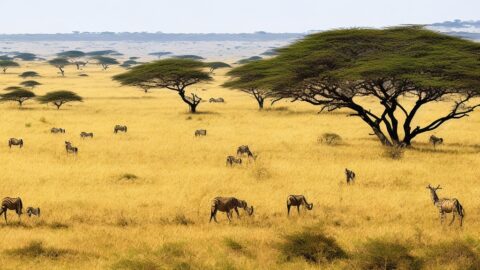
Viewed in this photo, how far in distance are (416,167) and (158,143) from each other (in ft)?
46.4

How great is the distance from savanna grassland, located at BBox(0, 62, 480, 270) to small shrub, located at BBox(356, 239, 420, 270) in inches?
12.9

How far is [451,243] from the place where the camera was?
1205 cm

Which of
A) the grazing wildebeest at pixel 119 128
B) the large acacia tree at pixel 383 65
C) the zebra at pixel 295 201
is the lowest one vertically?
the grazing wildebeest at pixel 119 128

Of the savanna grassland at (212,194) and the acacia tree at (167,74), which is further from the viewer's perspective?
the acacia tree at (167,74)

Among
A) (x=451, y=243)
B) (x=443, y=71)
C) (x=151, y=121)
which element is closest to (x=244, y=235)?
(x=451, y=243)

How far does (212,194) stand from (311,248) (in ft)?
22.4

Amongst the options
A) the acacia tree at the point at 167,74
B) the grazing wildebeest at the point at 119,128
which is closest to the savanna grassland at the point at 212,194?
the grazing wildebeest at the point at 119,128

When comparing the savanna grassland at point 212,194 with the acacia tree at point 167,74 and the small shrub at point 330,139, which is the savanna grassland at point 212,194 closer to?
the small shrub at point 330,139

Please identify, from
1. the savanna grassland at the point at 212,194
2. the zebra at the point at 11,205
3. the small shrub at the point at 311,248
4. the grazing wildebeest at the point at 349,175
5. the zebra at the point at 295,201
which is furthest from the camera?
the grazing wildebeest at the point at 349,175

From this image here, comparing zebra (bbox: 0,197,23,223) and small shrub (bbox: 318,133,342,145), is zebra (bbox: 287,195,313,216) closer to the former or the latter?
zebra (bbox: 0,197,23,223)

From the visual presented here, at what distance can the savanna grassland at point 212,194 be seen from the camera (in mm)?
12125

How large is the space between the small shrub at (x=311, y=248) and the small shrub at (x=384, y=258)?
658mm

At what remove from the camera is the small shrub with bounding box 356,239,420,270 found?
1130cm

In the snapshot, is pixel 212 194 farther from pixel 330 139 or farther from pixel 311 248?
pixel 330 139
